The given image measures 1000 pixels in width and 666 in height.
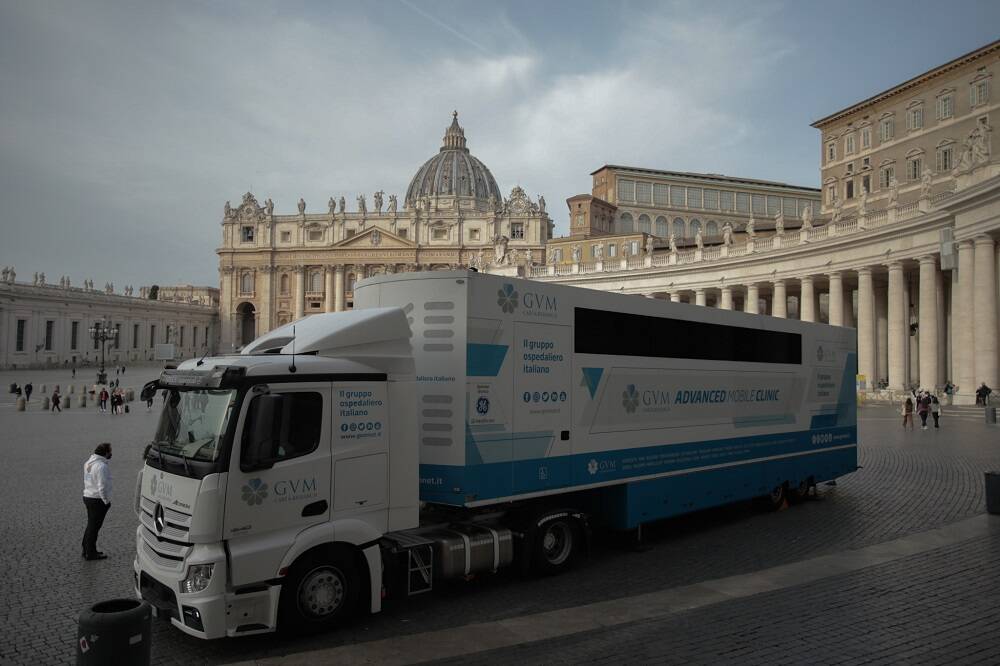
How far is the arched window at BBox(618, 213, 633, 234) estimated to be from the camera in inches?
3282

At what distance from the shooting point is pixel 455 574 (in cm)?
764

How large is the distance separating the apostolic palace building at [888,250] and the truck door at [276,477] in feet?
103

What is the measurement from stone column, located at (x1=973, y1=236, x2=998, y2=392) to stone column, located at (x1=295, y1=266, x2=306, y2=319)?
304ft

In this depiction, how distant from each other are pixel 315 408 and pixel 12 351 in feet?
275

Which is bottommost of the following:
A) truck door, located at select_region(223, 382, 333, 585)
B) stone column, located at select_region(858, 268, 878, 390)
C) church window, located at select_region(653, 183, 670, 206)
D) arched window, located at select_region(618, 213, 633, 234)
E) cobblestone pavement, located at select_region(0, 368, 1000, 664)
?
cobblestone pavement, located at select_region(0, 368, 1000, 664)

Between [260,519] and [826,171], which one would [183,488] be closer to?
[260,519]

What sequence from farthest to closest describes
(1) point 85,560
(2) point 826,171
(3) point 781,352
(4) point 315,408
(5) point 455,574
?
(2) point 826,171 → (3) point 781,352 → (1) point 85,560 → (5) point 455,574 → (4) point 315,408

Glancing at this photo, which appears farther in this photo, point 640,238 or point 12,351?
point 12,351

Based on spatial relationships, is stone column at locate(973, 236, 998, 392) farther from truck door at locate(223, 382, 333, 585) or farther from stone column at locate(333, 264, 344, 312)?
stone column at locate(333, 264, 344, 312)

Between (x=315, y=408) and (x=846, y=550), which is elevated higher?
(x=315, y=408)

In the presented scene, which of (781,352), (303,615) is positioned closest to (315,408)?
(303,615)

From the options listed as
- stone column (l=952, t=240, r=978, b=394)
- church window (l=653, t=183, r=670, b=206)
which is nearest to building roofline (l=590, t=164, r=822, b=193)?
church window (l=653, t=183, r=670, b=206)

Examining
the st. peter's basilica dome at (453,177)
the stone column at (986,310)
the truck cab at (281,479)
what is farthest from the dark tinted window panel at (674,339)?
the st. peter's basilica dome at (453,177)

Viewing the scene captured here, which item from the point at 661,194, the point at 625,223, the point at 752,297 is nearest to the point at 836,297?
the point at 752,297
